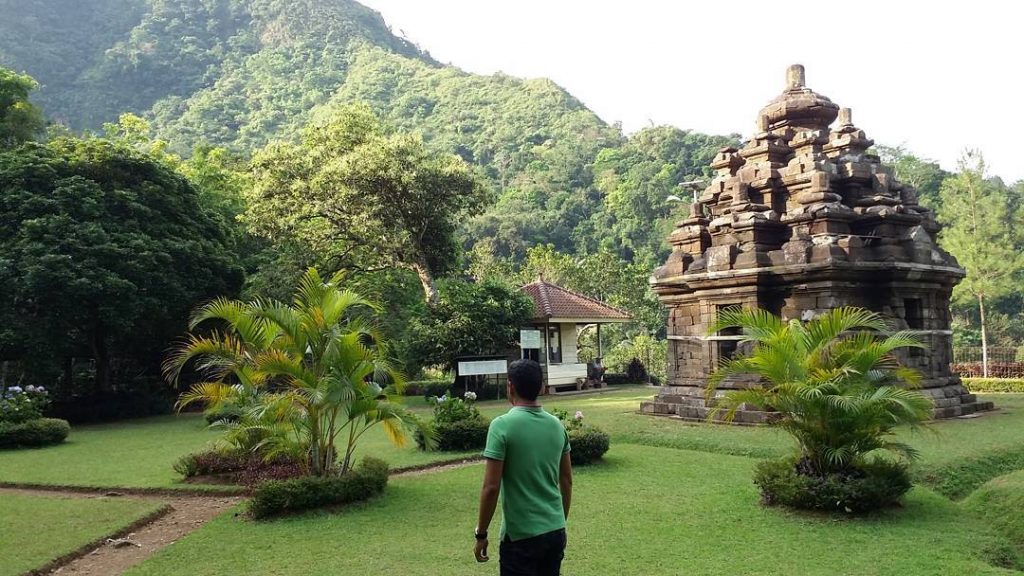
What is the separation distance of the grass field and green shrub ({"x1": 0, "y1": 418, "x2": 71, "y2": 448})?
2829 millimetres

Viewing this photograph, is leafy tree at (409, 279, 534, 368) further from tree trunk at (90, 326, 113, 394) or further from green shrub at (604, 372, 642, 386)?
tree trunk at (90, 326, 113, 394)

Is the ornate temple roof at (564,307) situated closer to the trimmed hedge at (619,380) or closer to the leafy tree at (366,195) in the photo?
the trimmed hedge at (619,380)

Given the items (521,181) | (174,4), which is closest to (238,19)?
(174,4)

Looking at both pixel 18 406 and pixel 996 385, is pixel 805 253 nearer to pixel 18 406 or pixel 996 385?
pixel 996 385

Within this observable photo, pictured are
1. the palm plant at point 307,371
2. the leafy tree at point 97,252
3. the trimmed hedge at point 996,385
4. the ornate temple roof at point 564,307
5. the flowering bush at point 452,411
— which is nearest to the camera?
the palm plant at point 307,371

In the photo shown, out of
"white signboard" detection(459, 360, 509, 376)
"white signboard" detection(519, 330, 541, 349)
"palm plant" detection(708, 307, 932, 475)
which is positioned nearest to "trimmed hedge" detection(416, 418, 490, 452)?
"palm plant" detection(708, 307, 932, 475)

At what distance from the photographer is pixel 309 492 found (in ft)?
27.0

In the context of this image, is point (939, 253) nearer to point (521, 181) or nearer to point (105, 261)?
point (105, 261)

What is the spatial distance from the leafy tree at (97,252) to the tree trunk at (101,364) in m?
0.03

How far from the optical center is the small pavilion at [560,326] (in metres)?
26.9

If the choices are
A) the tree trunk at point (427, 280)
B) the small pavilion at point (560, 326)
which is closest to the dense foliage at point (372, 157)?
the tree trunk at point (427, 280)

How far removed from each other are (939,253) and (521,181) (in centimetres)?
5693

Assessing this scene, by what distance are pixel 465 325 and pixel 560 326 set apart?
6.10 metres

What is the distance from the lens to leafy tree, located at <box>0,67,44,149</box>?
2344 centimetres
